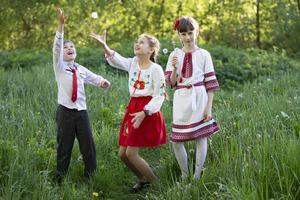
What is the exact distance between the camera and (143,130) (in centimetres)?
441

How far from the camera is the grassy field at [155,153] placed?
131 inches

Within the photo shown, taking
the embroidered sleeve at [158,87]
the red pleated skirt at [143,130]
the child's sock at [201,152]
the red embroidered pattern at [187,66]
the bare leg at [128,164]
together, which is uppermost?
the red embroidered pattern at [187,66]

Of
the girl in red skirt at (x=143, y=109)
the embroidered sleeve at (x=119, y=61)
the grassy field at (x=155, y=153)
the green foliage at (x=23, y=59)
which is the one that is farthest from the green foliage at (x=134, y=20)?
the girl in red skirt at (x=143, y=109)

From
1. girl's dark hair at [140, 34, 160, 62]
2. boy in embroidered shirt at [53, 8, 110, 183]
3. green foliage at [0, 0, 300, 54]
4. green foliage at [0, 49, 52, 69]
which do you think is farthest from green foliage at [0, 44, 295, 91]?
boy in embroidered shirt at [53, 8, 110, 183]

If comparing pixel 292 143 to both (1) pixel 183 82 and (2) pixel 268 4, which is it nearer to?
(1) pixel 183 82

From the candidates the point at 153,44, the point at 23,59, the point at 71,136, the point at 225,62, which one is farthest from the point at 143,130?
the point at 23,59

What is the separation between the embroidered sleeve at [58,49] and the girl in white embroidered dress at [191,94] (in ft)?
3.22

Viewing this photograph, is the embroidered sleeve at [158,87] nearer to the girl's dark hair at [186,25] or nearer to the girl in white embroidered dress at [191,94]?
the girl in white embroidered dress at [191,94]

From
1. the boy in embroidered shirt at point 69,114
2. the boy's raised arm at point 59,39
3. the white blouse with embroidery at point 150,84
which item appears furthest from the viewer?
the boy in embroidered shirt at point 69,114

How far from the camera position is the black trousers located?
4.43 m

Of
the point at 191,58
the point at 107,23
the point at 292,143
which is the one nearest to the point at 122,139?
the point at 191,58

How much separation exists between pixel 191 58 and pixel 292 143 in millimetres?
1253

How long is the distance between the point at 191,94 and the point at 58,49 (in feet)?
4.01

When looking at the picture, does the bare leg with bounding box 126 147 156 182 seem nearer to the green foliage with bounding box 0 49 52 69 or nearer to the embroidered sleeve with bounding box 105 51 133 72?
the embroidered sleeve with bounding box 105 51 133 72
